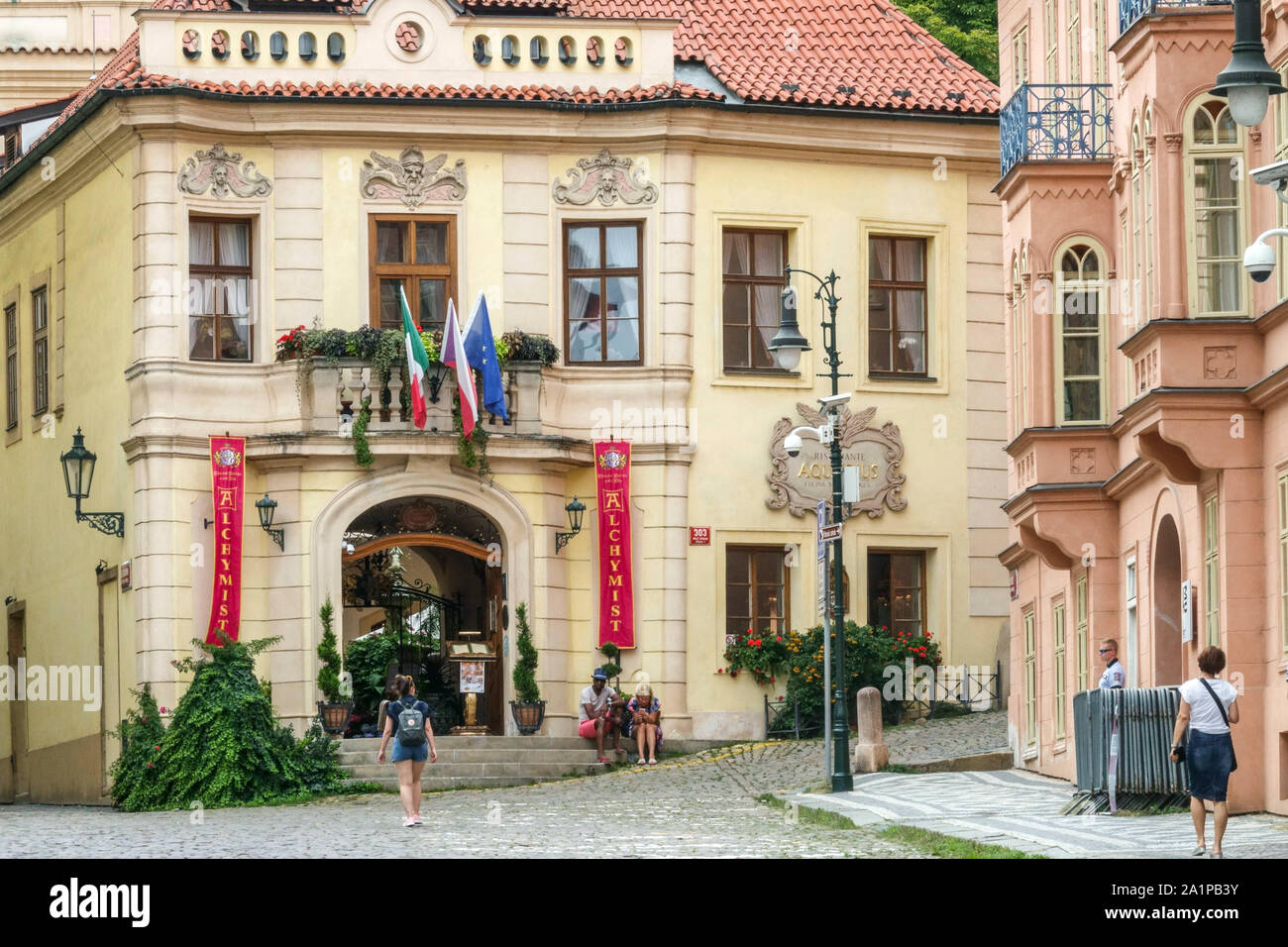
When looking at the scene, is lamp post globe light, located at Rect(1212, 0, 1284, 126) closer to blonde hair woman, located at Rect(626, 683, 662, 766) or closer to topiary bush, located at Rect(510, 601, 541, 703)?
blonde hair woman, located at Rect(626, 683, 662, 766)

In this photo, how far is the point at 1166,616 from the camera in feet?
96.8

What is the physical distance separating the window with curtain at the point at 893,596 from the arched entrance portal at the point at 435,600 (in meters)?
5.69

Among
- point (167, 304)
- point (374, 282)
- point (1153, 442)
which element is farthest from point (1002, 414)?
point (1153, 442)

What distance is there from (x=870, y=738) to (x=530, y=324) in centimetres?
944

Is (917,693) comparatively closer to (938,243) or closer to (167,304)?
(938,243)

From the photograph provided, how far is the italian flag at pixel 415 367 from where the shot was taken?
38062mm

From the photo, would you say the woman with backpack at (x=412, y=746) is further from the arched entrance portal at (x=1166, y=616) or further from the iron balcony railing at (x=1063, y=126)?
the iron balcony railing at (x=1063, y=126)

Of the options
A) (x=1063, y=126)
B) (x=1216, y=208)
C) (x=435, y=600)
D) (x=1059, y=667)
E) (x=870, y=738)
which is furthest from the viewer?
(x=435, y=600)

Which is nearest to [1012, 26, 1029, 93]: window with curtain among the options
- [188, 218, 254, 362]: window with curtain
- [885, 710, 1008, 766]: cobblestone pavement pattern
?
[885, 710, 1008, 766]: cobblestone pavement pattern

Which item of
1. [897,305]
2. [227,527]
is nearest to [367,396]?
[227,527]

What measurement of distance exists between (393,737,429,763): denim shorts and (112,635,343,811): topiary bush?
6.17m

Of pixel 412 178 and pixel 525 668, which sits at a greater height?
pixel 412 178

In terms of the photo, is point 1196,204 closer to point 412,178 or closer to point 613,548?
point 613,548
